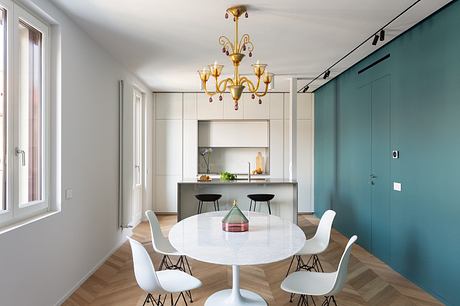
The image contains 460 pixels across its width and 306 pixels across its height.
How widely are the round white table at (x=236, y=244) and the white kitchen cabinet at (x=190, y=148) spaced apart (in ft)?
13.5

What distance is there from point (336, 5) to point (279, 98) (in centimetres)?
457

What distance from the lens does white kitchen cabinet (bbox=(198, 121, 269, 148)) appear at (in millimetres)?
7785

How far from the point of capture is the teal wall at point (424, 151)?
10.4 ft

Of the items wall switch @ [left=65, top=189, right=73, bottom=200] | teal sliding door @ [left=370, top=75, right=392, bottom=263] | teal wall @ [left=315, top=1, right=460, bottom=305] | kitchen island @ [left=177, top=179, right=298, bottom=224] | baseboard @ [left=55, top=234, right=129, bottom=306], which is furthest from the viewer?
kitchen island @ [left=177, top=179, right=298, bottom=224]

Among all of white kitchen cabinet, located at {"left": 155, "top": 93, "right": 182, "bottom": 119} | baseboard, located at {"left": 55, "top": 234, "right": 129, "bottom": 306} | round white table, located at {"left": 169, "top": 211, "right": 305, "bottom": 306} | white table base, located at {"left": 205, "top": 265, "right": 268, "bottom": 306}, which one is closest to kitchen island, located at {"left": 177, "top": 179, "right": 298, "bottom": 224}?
baseboard, located at {"left": 55, "top": 234, "right": 129, "bottom": 306}

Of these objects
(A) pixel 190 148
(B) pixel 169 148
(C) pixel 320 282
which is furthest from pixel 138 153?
(C) pixel 320 282

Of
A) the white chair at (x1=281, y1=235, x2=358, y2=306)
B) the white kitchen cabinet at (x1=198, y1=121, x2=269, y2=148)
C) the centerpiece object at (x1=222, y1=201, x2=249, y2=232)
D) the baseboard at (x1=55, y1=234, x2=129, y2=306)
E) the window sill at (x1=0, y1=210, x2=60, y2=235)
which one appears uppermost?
the white kitchen cabinet at (x1=198, y1=121, x2=269, y2=148)

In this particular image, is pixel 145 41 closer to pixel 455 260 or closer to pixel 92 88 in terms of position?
pixel 92 88

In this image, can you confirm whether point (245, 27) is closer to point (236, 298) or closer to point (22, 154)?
point (22, 154)

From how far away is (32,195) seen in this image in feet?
10.1

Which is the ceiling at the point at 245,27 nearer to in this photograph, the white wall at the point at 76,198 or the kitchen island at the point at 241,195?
the white wall at the point at 76,198

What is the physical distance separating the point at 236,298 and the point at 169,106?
17.9 ft

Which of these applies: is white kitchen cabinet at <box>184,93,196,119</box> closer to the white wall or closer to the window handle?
the white wall

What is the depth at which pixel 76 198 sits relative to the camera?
368 cm
